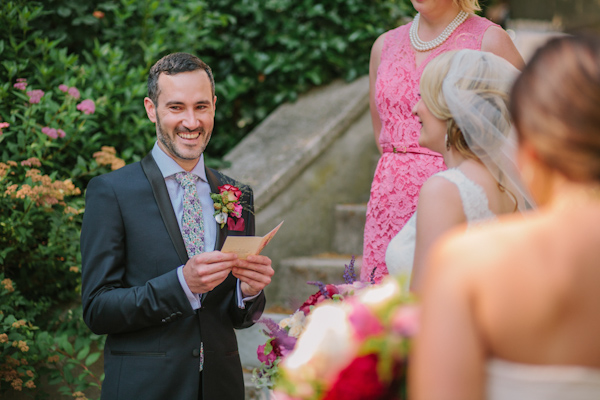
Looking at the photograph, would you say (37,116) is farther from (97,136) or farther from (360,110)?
(360,110)

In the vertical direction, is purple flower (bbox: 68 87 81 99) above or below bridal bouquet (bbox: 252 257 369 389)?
above

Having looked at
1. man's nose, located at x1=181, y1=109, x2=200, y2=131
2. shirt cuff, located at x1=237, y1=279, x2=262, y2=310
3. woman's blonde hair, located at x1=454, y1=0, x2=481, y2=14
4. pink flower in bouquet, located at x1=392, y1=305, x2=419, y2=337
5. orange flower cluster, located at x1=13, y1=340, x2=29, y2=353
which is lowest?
orange flower cluster, located at x1=13, y1=340, x2=29, y2=353

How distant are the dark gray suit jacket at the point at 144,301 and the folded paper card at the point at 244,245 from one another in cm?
24

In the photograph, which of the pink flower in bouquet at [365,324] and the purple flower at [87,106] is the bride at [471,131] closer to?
the pink flower in bouquet at [365,324]

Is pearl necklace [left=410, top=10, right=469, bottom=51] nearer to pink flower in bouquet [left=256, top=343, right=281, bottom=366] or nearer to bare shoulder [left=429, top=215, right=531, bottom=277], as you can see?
pink flower in bouquet [left=256, top=343, right=281, bottom=366]

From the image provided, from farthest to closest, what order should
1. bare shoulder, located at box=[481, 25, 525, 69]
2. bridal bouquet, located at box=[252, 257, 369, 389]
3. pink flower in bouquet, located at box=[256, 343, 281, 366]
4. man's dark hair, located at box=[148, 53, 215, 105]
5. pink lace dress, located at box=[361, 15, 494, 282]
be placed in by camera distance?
pink lace dress, located at box=[361, 15, 494, 282]
bare shoulder, located at box=[481, 25, 525, 69]
man's dark hair, located at box=[148, 53, 215, 105]
pink flower in bouquet, located at box=[256, 343, 281, 366]
bridal bouquet, located at box=[252, 257, 369, 389]

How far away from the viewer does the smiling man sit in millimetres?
2615

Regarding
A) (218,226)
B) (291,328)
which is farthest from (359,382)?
(218,226)

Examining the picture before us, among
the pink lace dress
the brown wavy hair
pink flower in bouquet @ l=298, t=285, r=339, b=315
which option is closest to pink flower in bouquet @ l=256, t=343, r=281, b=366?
pink flower in bouquet @ l=298, t=285, r=339, b=315

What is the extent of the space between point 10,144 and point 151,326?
1.78 meters

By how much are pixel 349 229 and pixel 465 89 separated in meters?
3.14

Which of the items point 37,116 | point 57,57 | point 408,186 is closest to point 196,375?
point 408,186

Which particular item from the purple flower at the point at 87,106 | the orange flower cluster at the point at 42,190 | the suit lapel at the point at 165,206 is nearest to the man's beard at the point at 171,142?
the suit lapel at the point at 165,206

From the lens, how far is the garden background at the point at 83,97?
12.1ft
